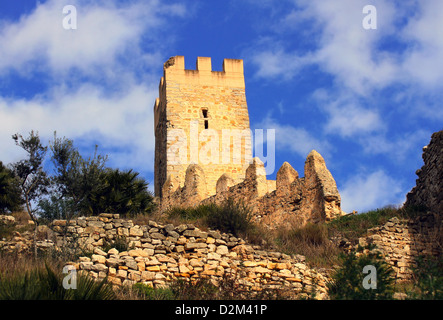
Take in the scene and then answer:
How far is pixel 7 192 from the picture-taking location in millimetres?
19547

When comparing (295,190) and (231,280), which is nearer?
(231,280)

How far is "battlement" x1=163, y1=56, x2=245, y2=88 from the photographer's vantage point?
2466 centimetres

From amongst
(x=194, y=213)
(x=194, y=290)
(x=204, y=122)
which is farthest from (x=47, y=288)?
(x=204, y=122)

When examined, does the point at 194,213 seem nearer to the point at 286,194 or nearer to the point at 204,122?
the point at 286,194

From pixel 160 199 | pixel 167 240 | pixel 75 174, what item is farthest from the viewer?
pixel 160 199

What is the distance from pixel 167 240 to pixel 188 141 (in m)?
12.0

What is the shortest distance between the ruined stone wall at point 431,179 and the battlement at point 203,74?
12.4m

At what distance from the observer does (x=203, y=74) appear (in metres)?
24.9

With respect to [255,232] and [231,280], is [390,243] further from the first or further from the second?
[231,280]

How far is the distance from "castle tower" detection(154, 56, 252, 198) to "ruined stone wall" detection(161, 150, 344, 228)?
3.69 meters

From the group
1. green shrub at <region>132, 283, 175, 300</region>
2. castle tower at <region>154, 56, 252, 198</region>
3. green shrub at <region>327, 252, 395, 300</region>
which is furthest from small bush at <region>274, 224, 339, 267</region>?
castle tower at <region>154, 56, 252, 198</region>

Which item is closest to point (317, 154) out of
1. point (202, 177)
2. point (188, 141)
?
point (202, 177)

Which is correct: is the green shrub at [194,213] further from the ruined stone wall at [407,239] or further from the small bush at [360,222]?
the ruined stone wall at [407,239]

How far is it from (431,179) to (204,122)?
1230 centimetres
